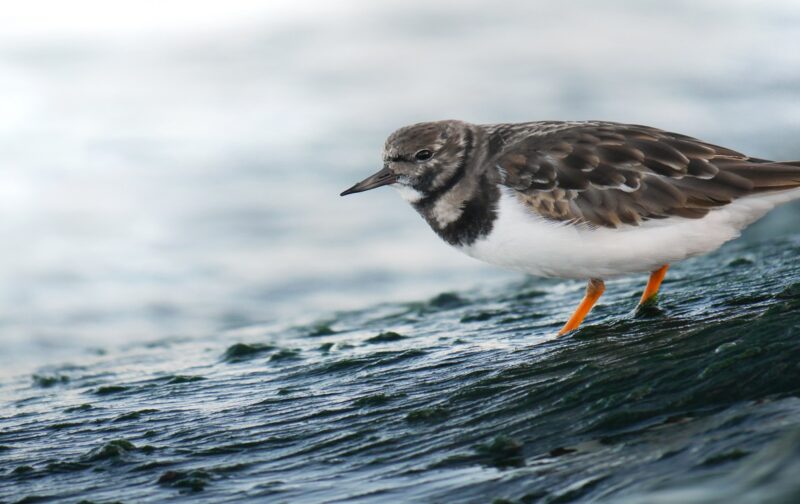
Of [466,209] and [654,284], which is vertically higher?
[466,209]

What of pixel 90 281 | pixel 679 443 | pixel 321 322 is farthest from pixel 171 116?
pixel 679 443

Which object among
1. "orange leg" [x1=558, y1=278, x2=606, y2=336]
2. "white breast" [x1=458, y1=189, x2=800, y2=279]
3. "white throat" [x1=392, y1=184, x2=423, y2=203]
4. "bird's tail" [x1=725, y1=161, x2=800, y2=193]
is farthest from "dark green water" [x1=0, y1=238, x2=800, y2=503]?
"white throat" [x1=392, y1=184, x2=423, y2=203]

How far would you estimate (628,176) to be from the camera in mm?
4867

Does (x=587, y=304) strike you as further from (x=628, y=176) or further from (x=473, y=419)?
(x=473, y=419)

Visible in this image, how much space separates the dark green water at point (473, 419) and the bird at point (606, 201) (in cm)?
32

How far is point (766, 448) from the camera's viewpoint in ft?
9.36

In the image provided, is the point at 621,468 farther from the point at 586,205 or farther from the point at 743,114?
the point at 743,114

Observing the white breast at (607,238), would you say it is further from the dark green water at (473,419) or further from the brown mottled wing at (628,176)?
the dark green water at (473,419)

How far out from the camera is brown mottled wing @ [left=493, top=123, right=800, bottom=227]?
15.7ft

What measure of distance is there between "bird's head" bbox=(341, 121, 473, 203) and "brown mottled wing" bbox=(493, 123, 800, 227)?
362 mm

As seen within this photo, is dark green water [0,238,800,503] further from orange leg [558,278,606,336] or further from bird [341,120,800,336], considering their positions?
bird [341,120,800,336]

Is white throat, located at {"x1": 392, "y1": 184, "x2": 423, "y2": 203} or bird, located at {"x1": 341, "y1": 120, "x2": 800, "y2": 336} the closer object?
bird, located at {"x1": 341, "y1": 120, "x2": 800, "y2": 336}

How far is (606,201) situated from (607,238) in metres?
0.17

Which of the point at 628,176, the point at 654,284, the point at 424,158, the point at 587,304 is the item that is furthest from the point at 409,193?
the point at 654,284
